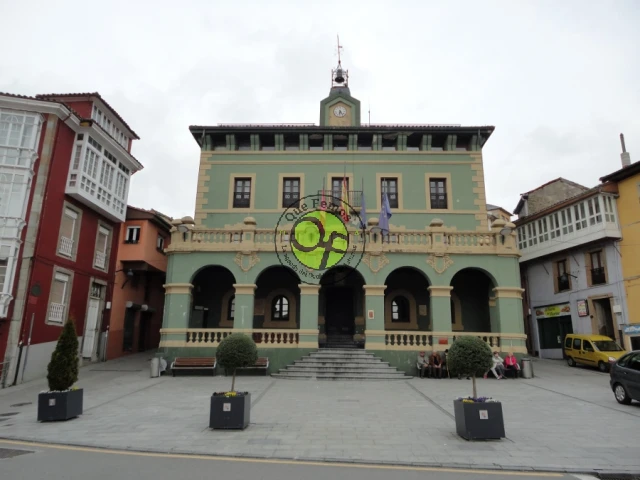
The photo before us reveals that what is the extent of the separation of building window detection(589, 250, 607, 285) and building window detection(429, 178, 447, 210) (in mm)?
9453

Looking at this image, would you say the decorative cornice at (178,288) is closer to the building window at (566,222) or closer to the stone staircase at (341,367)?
the stone staircase at (341,367)

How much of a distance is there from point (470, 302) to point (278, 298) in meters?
10.2

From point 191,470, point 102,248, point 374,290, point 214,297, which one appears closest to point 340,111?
point 374,290

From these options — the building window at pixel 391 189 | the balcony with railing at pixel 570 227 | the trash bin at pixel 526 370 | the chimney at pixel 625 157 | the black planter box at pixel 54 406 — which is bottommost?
the black planter box at pixel 54 406

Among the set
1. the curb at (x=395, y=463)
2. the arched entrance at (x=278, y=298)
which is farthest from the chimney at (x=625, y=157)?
the curb at (x=395, y=463)

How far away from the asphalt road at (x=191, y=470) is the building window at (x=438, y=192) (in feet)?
61.0

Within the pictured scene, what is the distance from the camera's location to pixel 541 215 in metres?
28.6

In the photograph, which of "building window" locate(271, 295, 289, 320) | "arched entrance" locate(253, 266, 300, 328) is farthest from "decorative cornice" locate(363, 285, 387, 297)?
"building window" locate(271, 295, 289, 320)

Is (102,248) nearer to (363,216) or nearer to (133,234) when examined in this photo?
(133,234)

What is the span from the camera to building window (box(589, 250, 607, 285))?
80.2 feet

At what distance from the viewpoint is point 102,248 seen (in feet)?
77.6

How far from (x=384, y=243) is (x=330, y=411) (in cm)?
1046

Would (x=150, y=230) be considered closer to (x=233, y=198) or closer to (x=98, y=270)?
(x=98, y=270)

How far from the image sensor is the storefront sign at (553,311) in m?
27.0
